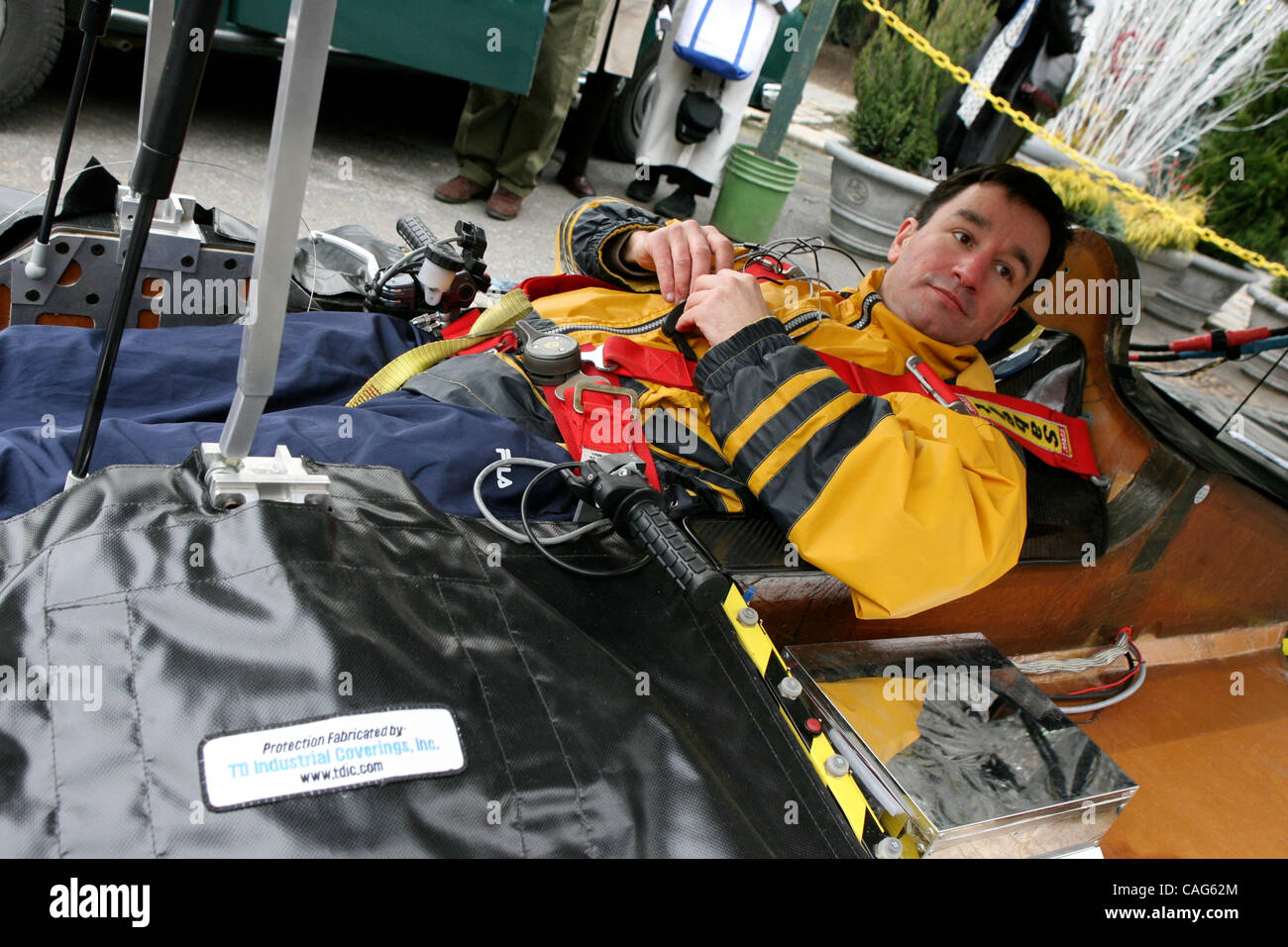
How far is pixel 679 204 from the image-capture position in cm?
539

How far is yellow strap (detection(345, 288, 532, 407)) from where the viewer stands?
1736 mm

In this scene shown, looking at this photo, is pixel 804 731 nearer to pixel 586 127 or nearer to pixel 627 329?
pixel 627 329

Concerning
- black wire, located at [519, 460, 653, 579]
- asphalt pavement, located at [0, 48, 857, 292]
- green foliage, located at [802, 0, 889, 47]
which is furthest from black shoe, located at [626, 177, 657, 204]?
green foliage, located at [802, 0, 889, 47]

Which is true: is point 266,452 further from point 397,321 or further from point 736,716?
point 736,716

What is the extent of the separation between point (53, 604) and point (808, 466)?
3.47 feet

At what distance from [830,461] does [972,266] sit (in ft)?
2.81

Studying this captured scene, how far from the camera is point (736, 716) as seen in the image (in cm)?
120

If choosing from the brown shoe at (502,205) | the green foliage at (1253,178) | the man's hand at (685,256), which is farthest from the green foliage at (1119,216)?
the man's hand at (685,256)

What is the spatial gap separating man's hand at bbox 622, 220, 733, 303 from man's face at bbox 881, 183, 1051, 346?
0.48 m

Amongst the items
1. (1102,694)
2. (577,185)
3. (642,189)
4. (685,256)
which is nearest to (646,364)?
(685,256)

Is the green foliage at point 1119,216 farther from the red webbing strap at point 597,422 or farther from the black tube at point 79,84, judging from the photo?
the black tube at point 79,84

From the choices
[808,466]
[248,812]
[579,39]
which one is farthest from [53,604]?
[579,39]

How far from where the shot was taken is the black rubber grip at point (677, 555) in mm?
1162

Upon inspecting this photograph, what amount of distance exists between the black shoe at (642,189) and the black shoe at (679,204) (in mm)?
131
